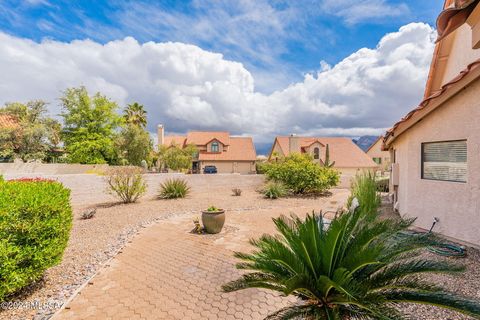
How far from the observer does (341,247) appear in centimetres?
268

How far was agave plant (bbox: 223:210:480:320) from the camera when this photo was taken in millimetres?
2287

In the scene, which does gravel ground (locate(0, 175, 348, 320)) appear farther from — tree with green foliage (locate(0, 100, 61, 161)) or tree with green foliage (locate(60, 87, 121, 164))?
tree with green foliage (locate(60, 87, 121, 164))

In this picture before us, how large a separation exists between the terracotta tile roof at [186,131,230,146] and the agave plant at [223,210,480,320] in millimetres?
34295

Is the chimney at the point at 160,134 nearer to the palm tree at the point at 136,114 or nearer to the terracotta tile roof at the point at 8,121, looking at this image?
the palm tree at the point at 136,114

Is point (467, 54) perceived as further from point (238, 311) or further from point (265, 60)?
point (238, 311)

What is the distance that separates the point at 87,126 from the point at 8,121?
678 cm

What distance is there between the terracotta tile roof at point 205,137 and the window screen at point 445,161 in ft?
102

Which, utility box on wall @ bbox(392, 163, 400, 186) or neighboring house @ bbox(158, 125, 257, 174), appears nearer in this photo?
utility box on wall @ bbox(392, 163, 400, 186)

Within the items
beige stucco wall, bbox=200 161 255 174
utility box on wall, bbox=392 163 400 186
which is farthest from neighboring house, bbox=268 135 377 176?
utility box on wall, bbox=392 163 400 186

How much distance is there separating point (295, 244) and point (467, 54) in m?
9.11

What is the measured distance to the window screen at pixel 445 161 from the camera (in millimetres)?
5750

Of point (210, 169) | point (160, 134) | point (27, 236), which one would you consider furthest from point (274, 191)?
point (160, 134)

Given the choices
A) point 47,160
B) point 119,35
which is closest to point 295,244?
point 119,35

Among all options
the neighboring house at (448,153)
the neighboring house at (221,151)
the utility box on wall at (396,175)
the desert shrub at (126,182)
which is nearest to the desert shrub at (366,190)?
the utility box on wall at (396,175)
